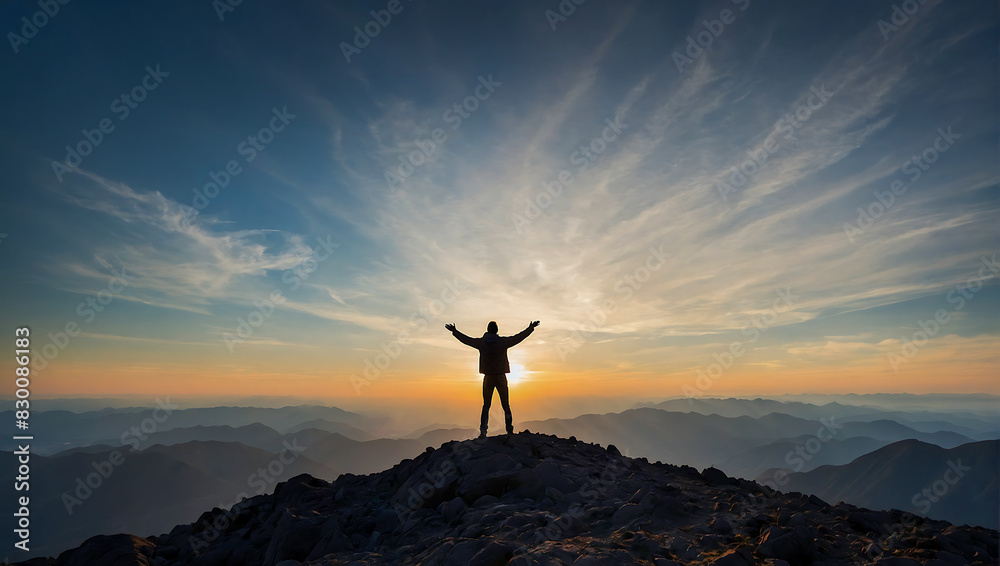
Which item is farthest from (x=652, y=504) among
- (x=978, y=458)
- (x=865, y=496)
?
(x=865, y=496)

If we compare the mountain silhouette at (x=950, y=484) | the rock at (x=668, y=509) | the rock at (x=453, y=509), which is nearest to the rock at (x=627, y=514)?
the rock at (x=668, y=509)

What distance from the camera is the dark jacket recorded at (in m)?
13.8

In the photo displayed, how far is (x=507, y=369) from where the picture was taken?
45.5ft

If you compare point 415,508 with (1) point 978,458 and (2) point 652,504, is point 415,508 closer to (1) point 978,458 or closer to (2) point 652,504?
(2) point 652,504

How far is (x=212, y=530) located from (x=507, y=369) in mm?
9847

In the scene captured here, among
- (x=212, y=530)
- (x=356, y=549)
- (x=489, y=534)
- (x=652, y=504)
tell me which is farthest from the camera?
(x=212, y=530)

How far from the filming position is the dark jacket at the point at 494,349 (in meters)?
13.8

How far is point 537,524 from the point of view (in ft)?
26.1

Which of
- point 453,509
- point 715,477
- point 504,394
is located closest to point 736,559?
point 453,509

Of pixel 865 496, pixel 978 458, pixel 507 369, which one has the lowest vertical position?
pixel 865 496

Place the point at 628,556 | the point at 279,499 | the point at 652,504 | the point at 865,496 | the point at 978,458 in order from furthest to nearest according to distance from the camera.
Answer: the point at 865,496 → the point at 978,458 → the point at 279,499 → the point at 652,504 → the point at 628,556

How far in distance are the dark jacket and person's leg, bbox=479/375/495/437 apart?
0.91ft

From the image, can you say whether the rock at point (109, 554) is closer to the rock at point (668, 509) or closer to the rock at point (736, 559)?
the rock at point (668, 509)

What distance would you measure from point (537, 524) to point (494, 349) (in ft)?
20.9
